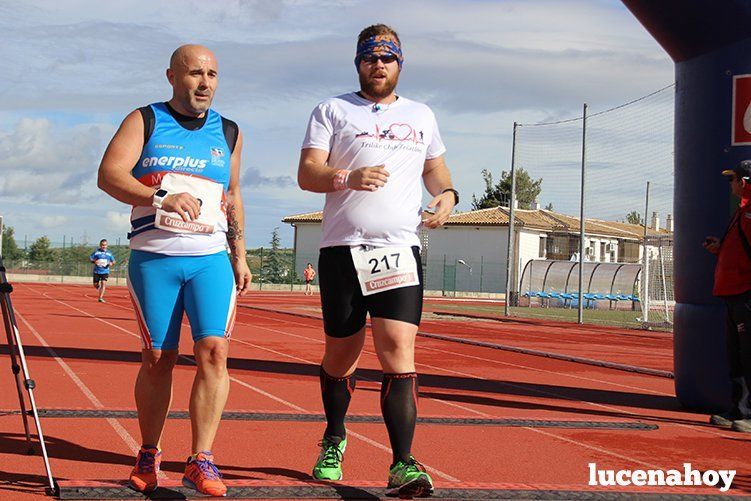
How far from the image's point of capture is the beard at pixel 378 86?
17.4 feet

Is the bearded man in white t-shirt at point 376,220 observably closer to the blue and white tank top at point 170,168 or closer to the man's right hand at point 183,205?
the blue and white tank top at point 170,168

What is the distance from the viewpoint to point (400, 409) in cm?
509

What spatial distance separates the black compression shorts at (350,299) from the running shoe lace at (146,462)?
0.99 meters

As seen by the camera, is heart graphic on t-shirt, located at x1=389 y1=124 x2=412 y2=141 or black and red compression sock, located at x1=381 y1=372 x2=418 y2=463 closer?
black and red compression sock, located at x1=381 y1=372 x2=418 y2=463

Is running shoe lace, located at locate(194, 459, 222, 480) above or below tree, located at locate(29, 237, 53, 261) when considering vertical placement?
below

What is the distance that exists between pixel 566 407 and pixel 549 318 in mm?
25562

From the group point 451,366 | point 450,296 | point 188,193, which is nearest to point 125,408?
point 188,193

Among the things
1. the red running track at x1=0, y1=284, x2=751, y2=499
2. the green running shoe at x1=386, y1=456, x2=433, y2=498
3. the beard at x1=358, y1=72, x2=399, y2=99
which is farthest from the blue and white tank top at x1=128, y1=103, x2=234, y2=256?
the green running shoe at x1=386, y1=456, x2=433, y2=498

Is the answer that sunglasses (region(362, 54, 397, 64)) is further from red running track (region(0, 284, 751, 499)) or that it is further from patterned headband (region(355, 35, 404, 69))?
red running track (region(0, 284, 751, 499))

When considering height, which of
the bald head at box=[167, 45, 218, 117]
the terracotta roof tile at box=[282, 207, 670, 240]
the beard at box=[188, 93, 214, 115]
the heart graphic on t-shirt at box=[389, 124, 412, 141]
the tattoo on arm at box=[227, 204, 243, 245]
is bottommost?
the tattoo on arm at box=[227, 204, 243, 245]

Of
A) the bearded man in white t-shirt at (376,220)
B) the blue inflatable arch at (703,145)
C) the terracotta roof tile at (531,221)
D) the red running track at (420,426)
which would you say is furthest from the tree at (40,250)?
the bearded man in white t-shirt at (376,220)

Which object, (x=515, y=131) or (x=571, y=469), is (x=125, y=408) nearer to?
(x=571, y=469)

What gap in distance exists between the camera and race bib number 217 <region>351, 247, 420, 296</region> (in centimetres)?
511

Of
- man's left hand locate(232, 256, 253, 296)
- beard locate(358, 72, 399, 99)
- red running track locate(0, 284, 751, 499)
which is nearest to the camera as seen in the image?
beard locate(358, 72, 399, 99)
